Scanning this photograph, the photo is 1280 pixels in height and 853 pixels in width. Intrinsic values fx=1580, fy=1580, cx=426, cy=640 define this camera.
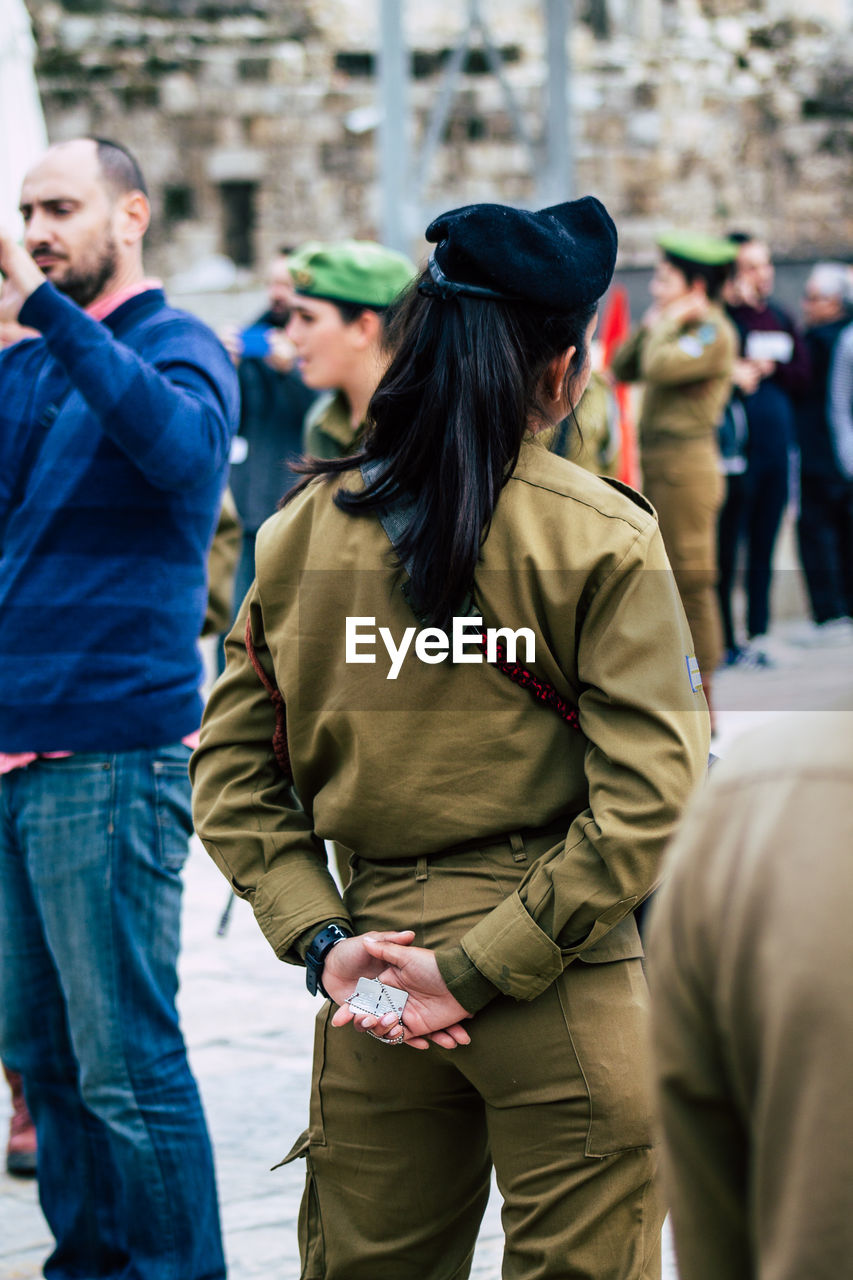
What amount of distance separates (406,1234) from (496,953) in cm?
37

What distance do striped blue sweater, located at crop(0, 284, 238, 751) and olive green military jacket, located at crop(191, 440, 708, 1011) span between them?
27.4 inches

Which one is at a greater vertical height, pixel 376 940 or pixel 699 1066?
pixel 699 1066

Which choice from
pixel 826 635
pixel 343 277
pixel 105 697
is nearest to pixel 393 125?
pixel 826 635

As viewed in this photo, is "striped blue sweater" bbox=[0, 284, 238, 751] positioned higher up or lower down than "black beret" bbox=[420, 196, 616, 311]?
lower down

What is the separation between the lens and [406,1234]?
5.91 feet

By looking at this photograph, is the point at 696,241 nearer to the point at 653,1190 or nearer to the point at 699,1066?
the point at 653,1190

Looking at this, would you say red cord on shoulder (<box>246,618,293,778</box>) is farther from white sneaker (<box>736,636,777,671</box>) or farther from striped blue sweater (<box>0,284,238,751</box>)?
white sneaker (<box>736,636,777,671</box>)

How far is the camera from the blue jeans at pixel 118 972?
2500mm

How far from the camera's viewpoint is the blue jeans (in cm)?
250

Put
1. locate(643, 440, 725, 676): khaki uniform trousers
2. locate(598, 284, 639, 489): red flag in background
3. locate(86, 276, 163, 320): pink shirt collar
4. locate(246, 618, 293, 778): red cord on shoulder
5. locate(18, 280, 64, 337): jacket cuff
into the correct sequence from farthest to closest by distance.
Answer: locate(598, 284, 639, 489): red flag in background, locate(643, 440, 725, 676): khaki uniform trousers, locate(86, 276, 163, 320): pink shirt collar, locate(18, 280, 64, 337): jacket cuff, locate(246, 618, 293, 778): red cord on shoulder

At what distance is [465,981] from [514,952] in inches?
2.8

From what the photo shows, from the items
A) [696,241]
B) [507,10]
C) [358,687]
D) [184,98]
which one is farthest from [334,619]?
[507,10]

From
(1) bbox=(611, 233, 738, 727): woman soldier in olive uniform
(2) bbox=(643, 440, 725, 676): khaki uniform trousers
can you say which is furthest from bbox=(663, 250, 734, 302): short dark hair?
(2) bbox=(643, 440, 725, 676): khaki uniform trousers

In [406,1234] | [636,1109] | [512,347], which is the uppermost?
[512,347]
